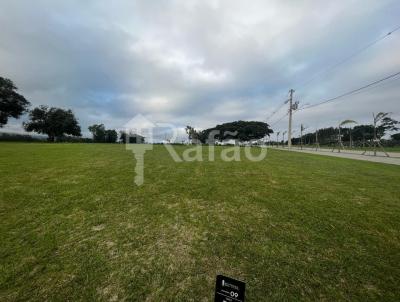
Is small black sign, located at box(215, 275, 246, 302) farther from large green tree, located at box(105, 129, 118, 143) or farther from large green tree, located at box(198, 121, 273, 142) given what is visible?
large green tree, located at box(105, 129, 118, 143)

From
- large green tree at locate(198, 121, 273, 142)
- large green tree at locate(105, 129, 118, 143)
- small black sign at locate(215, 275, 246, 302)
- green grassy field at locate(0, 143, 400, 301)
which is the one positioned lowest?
green grassy field at locate(0, 143, 400, 301)

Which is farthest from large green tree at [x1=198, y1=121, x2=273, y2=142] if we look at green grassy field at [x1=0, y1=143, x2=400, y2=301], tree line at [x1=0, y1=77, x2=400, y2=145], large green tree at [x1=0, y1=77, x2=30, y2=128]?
green grassy field at [x1=0, y1=143, x2=400, y2=301]

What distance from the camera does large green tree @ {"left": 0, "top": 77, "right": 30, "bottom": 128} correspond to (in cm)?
4202

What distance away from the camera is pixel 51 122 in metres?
52.3

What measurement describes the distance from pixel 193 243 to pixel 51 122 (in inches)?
2509

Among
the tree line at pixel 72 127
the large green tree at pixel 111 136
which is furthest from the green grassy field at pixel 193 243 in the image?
the large green tree at pixel 111 136

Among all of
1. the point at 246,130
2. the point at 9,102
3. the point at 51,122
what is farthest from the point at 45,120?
the point at 246,130

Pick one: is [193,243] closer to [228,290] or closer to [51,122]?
[228,290]

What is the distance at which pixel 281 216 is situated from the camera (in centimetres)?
414

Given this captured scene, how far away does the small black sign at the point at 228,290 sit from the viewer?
1436 millimetres

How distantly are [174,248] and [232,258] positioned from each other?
0.92 metres

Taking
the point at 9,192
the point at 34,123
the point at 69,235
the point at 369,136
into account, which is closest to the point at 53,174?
the point at 9,192

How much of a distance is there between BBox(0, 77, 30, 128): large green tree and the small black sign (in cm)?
5953

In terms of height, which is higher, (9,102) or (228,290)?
(9,102)
